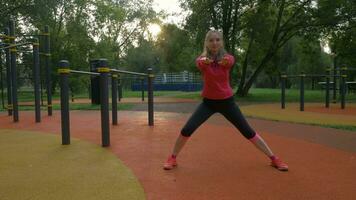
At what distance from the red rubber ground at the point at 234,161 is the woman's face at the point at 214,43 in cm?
134

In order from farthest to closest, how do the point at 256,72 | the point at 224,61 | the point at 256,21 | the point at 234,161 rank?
the point at 256,72, the point at 256,21, the point at 234,161, the point at 224,61

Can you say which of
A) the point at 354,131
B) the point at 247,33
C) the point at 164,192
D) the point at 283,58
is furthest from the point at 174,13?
the point at 283,58

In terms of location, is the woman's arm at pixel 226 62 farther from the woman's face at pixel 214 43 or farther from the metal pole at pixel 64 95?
the metal pole at pixel 64 95

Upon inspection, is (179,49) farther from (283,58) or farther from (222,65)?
(283,58)

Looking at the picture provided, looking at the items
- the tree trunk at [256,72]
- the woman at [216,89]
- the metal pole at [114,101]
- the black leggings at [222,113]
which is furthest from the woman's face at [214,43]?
the tree trunk at [256,72]

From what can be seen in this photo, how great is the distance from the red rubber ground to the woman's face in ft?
4.40

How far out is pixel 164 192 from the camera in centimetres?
362

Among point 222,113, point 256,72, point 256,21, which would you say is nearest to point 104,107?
point 222,113

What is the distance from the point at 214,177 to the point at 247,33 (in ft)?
54.9

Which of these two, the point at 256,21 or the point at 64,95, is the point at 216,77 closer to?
the point at 64,95

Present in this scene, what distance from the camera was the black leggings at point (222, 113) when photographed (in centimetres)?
452

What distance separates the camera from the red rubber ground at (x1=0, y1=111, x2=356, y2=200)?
3.70 m

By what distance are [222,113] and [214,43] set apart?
0.79 meters

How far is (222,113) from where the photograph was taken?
4.59 m
